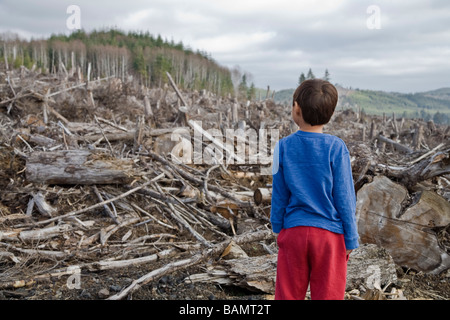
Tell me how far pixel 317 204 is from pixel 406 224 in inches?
97.9

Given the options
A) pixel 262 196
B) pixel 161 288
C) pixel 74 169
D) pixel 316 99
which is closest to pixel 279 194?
pixel 316 99

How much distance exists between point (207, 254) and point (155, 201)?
1.99m

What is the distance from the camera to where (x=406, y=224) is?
4164mm

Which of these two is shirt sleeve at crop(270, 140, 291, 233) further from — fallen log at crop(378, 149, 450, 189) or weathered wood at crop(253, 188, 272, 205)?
weathered wood at crop(253, 188, 272, 205)

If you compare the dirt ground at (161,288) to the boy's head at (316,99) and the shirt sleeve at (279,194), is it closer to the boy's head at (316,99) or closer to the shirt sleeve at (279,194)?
the shirt sleeve at (279,194)

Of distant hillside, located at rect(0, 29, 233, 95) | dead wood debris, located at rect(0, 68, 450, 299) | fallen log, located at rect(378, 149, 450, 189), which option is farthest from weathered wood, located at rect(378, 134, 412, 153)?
distant hillside, located at rect(0, 29, 233, 95)

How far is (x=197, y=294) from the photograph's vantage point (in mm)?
3479

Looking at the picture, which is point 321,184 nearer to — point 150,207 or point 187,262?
point 187,262

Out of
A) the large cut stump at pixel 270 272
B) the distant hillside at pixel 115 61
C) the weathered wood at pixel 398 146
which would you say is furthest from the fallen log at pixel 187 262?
the distant hillside at pixel 115 61

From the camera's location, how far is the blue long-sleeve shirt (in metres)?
2.22

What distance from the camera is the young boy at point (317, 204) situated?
86.9 inches
